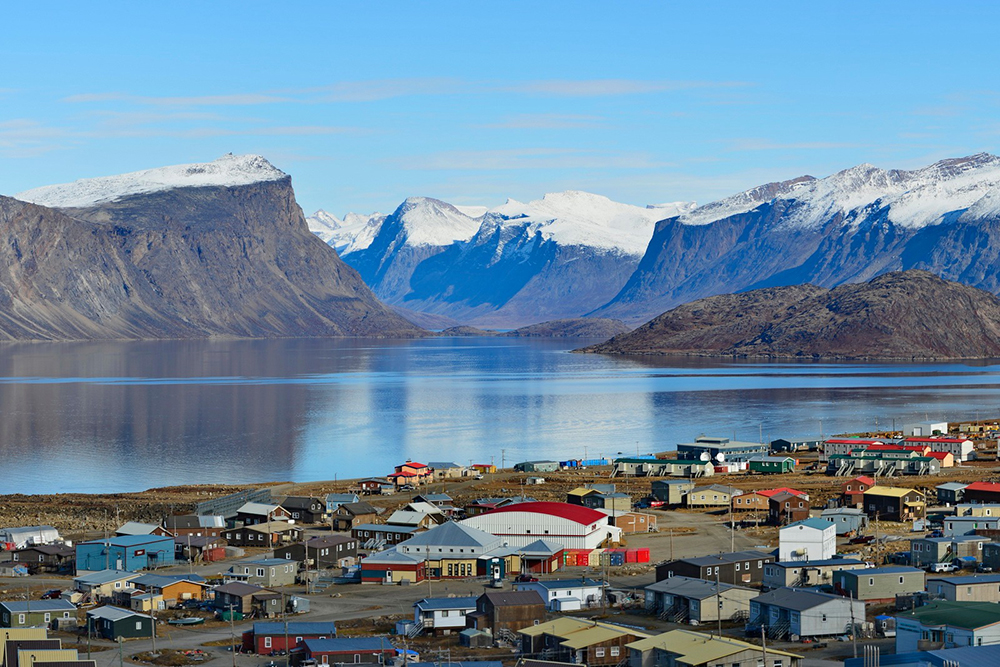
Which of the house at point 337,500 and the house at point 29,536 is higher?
the house at point 337,500

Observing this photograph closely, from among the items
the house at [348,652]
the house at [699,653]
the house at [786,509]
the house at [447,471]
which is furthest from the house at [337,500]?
the house at [699,653]

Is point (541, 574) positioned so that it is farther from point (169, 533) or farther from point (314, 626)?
point (169, 533)

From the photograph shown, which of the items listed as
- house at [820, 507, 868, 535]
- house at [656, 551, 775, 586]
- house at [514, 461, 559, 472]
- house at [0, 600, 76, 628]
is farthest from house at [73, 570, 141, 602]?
house at [514, 461, 559, 472]

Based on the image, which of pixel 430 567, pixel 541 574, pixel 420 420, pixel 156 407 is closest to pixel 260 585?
pixel 430 567

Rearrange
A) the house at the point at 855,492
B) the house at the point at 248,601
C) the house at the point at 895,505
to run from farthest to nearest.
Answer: the house at the point at 855,492 → the house at the point at 895,505 → the house at the point at 248,601

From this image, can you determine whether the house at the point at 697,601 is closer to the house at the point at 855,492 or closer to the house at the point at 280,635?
the house at the point at 280,635
